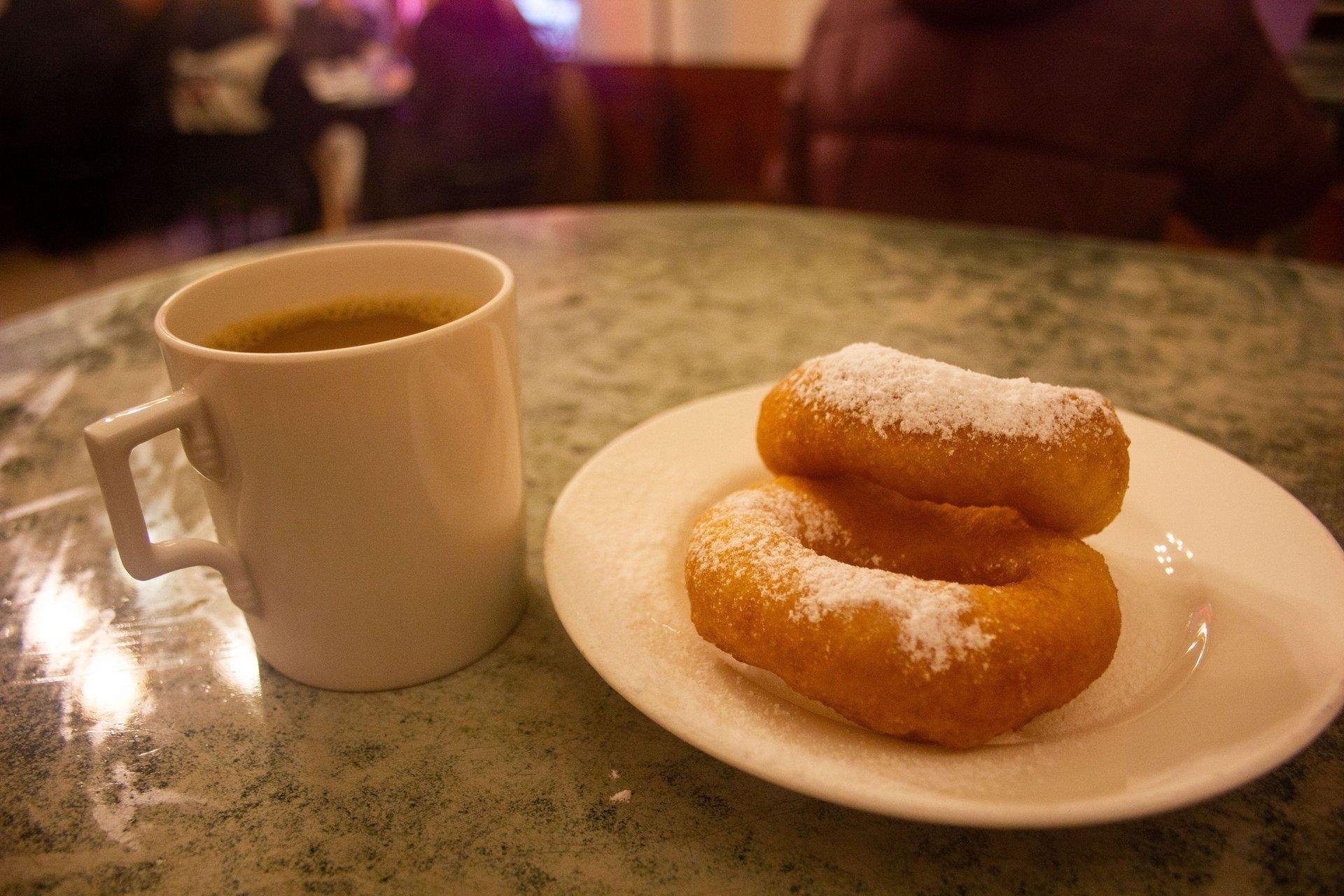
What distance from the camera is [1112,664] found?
0.50 metres

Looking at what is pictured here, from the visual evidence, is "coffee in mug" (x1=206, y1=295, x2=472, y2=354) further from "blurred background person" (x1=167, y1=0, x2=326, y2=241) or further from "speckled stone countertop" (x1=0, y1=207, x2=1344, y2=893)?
"blurred background person" (x1=167, y1=0, x2=326, y2=241)

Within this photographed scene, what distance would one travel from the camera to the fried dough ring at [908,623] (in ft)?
1.39

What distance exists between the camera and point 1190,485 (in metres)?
0.63

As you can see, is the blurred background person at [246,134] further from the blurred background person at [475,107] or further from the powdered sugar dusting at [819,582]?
the powdered sugar dusting at [819,582]

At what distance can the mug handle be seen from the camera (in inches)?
17.3

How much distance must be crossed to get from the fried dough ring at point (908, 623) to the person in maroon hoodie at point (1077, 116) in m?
1.52

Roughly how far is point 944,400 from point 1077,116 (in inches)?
60.7

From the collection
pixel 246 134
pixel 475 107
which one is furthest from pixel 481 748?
pixel 246 134

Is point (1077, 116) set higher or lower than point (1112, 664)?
higher

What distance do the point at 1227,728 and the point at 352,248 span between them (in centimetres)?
62

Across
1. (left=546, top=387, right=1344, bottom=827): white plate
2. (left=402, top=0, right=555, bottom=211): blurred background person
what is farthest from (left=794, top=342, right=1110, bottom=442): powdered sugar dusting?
(left=402, top=0, right=555, bottom=211): blurred background person

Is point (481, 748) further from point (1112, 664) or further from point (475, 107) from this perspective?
point (475, 107)

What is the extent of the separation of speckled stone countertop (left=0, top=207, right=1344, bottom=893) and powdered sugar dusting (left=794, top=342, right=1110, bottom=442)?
0.22m

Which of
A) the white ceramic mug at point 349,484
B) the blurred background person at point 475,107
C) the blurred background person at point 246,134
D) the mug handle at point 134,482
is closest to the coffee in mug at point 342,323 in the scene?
the white ceramic mug at point 349,484
